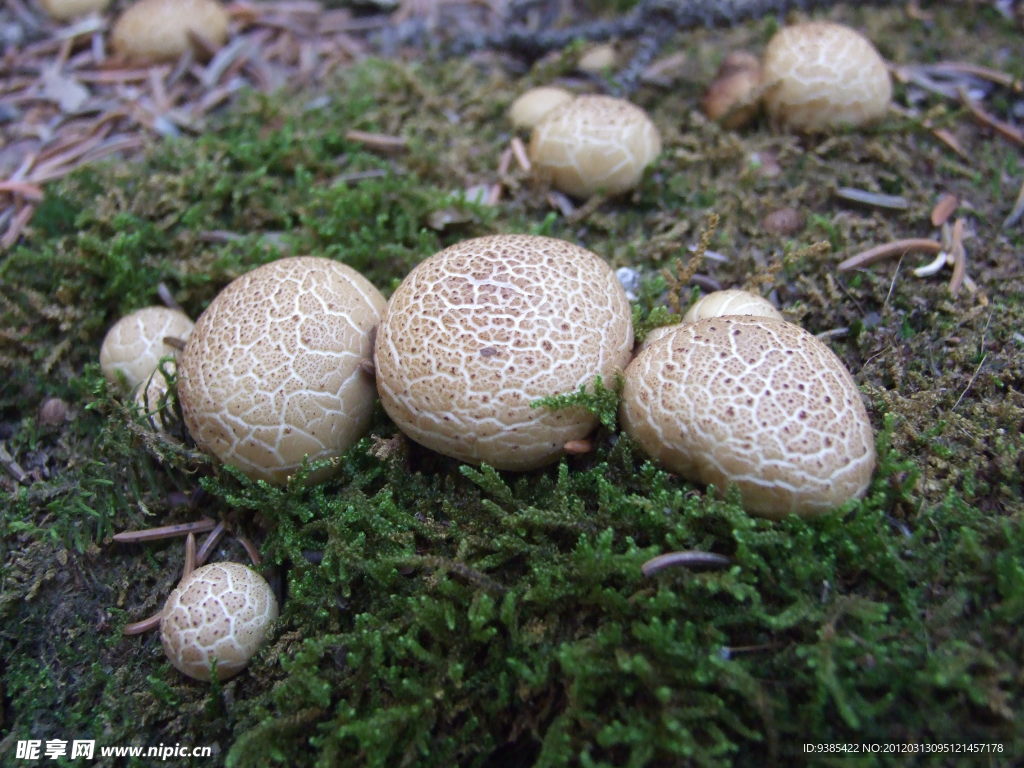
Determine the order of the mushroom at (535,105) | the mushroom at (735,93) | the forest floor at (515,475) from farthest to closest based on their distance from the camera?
the mushroom at (535,105)
the mushroom at (735,93)
the forest floor at (515,475)

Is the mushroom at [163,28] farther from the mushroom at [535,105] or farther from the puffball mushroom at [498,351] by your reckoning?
the puffball mushroom at [498,351]

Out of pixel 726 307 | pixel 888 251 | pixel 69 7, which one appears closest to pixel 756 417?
pixel 726 307

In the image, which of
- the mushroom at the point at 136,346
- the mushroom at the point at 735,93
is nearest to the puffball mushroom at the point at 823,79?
the mushroom at the point at 735,93

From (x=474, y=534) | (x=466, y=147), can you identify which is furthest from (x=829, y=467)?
(x=466, y=147)

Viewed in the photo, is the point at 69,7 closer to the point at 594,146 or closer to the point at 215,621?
the point at 594,146

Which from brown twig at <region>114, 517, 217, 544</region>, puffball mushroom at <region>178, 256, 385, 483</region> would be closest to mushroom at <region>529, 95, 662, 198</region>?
puffball mushroom at <region>178, 256, 385, 483</region>

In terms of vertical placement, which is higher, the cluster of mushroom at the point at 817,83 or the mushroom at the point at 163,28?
the mushroom at the point at 163,28

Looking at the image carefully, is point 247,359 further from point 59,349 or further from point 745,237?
point 745,237

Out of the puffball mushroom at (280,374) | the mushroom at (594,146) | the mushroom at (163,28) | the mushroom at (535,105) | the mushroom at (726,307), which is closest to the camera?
the puffball mushroom at (280,374)
